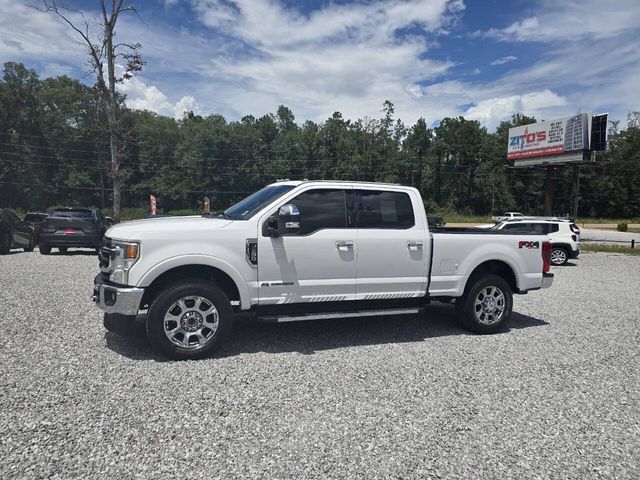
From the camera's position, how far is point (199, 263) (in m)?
4.68

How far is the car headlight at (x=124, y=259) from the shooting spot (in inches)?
178

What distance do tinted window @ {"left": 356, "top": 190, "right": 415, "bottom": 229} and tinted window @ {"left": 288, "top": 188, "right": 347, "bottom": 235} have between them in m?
0.24

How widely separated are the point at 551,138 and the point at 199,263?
39.4m

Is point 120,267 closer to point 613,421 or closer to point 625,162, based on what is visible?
point 613,421

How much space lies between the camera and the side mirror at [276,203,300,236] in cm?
470

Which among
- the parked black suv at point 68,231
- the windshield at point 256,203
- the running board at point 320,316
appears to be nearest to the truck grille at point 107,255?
the windshield at point 256,203

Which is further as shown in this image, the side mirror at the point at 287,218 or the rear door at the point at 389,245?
the rear door at the point at 389,245

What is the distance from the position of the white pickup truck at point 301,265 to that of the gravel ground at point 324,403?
0.44 meters

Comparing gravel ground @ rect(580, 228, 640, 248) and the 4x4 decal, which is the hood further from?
gravel ground @ rect(580, 228, 640, 248)

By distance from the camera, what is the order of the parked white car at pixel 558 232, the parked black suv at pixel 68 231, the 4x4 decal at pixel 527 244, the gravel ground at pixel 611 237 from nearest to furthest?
the 4x4 decal at pixel 527 244 → the parked black suv at pixel 68 231 → the parked white car at pixel 558 232 → the gravel ground at pixel 611 237

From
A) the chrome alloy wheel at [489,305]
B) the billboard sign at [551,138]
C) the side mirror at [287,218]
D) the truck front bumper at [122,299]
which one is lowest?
the chrome alloy wheel at [489,305]

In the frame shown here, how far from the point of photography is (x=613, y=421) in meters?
3.55

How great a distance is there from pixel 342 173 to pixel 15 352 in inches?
2686

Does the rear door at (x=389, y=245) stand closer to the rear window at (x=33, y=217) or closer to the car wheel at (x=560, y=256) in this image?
the car wheel at (x=560, y=256)
